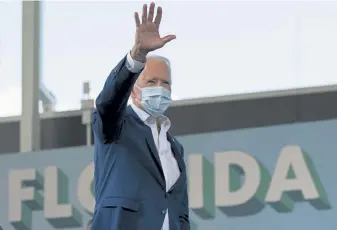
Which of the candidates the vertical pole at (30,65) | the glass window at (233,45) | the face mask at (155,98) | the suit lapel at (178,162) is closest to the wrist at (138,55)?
the face mask at (155,98)

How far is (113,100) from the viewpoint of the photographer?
1.90m

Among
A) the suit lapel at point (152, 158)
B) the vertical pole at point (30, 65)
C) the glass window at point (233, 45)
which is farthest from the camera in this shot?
the vertical pole at point (30, 65)

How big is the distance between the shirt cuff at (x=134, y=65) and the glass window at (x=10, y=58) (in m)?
4.23

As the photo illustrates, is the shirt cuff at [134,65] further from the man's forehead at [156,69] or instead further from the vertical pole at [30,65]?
the vertical pole at [30,65]

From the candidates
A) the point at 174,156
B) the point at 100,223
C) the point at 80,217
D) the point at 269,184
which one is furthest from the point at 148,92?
the point at 80,217

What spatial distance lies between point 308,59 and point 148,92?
3.47m

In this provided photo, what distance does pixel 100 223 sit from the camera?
6.31ft

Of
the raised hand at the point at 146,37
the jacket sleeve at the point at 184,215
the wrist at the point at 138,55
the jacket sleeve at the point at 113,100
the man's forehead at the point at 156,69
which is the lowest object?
the jacket sleeve at the point at 184,215

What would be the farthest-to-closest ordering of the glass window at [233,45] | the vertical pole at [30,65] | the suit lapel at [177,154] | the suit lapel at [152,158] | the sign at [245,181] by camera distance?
the vertical pole at [30,65] → the glass window at [233,45] → the sign at [245,181] → the suit lapel at [177,154] → the suit lapel at [152,158]

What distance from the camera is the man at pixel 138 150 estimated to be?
6.23 feet

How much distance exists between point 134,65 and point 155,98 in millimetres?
152

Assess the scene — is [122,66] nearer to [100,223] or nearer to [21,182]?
Answer: [100,223]

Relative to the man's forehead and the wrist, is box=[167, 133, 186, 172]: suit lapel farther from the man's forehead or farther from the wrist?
the wrist

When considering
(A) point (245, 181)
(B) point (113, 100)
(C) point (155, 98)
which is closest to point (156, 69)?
(C) point (155, 98)
